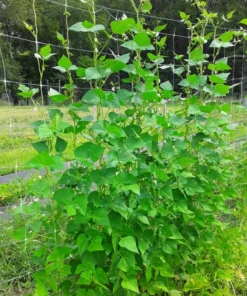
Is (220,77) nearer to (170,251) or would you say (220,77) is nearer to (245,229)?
(170,251)

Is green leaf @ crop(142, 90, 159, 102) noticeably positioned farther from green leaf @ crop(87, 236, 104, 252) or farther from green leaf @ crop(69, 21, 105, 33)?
green leaf @ crop(87, 236, 104, 252)

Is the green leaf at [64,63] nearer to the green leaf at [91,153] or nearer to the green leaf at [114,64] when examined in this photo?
the green leaf at [114,64]

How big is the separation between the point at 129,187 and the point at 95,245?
0.22 meters

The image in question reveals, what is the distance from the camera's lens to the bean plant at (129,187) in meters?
1.07

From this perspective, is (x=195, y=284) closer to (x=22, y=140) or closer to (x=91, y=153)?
(x=91, y=153)

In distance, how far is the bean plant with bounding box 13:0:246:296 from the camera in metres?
1.07

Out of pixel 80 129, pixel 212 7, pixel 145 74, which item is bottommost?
pixel 212 7

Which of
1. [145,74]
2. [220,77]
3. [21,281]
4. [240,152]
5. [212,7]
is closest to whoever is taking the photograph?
[145,74]

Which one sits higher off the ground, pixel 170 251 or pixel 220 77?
pixel 220 77

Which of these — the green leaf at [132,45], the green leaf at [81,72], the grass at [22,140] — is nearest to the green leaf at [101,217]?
the green leaf at [81,72]

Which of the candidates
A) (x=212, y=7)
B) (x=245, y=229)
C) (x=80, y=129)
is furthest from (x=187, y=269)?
(x=212, y=7)

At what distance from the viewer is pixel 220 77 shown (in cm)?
138

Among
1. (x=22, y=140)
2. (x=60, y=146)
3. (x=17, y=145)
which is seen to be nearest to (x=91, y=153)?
(x=60, y=146)

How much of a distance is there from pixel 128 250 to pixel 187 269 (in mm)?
504
